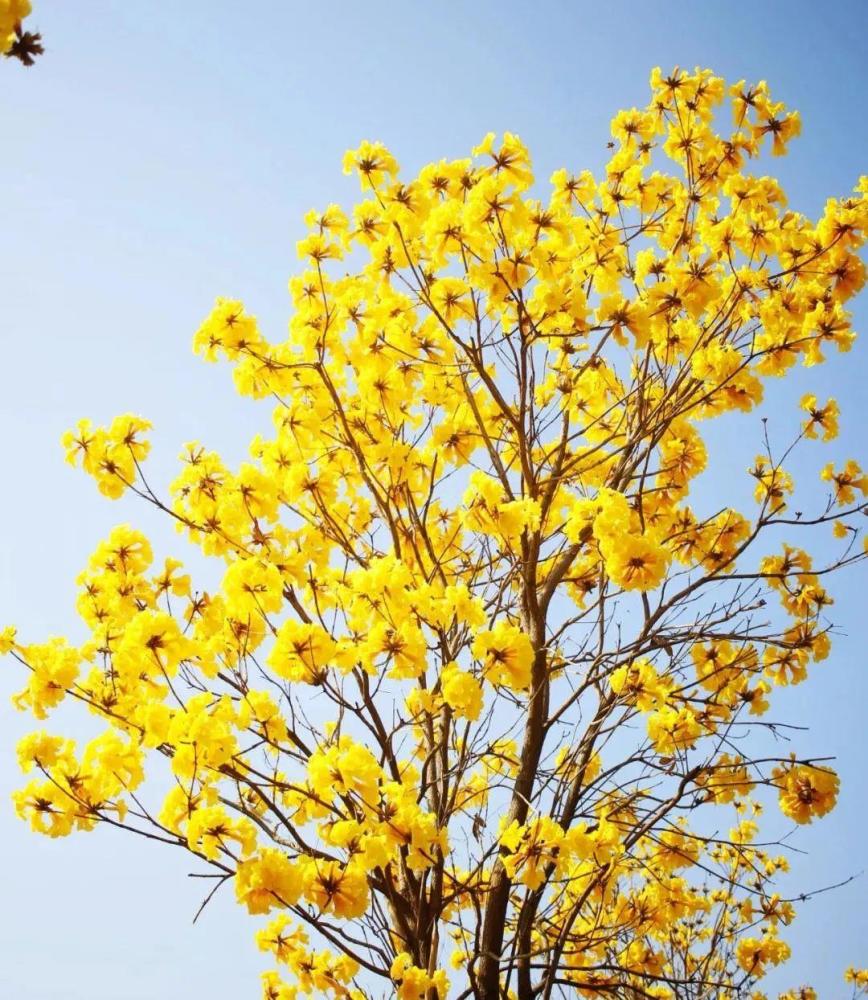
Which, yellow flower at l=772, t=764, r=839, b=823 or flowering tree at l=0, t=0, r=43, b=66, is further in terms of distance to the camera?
yellow flower at l=772, t=764, r=839, b=823

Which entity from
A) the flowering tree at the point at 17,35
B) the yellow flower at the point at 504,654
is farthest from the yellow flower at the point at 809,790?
the flowering tree at the point at 17,35

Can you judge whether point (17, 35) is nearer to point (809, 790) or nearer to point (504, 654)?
point (504, 654)

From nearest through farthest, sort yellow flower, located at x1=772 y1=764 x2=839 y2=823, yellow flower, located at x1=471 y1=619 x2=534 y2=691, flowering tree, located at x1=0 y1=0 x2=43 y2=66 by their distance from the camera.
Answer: flowering tree, located at x1=0 y1=0 x2=43 y2=66, yellow flower, located at x1=471 y1=619 x2=534 y2=691, yellow flower, located at x1=772 y1=764 x2=839 y2=823

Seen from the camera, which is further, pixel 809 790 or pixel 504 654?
pixel 809 790

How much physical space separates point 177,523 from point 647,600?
235 centimetres

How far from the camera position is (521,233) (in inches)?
146

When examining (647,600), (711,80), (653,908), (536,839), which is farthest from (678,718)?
(711,80)

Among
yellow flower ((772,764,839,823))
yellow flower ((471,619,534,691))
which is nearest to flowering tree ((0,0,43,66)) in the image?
yellow flower ((471,619,534,691))

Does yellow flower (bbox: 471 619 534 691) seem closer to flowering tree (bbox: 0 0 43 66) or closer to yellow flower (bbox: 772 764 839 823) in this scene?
yellow flower (bbox: 772 764 839 823)

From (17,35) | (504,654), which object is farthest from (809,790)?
(17,35)

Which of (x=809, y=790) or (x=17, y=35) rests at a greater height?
(x=17, y=35)

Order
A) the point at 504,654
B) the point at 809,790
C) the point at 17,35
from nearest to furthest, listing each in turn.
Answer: the point at 17,35 < the point at 504,654 < the point at 809,790

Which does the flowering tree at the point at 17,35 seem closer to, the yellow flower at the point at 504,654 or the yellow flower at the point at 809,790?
the yellow flower at the point at 504,654

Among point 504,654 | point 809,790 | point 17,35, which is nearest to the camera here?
point 17,35
